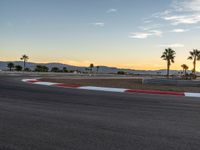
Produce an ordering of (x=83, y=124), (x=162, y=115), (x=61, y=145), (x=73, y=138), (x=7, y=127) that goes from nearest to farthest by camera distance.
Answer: (x=61, y=145) < (x=73, y=138) < (x=7, y=127) < (x=83, y=124) < (x=162, y=115)

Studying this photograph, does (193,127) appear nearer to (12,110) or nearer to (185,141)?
(185,141)

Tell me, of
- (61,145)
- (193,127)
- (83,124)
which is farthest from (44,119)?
(193,127)

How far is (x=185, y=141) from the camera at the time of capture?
5633mm

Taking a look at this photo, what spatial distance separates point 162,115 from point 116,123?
6.29 ft

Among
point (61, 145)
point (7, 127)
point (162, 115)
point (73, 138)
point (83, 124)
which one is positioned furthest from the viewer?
point (162, 115)

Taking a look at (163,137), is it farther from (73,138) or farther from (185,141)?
(73,138)

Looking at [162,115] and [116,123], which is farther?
[162,115]

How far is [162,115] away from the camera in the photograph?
866 cm

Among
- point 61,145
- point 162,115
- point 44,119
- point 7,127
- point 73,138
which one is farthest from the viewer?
point 162,115

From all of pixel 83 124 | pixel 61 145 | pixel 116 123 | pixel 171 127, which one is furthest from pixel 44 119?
pixel 171 127

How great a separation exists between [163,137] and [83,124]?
189cm

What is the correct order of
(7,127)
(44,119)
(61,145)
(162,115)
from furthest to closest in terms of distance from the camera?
1. (162,115)
2. (44,119)
3. (7,127)
4. (61,145)

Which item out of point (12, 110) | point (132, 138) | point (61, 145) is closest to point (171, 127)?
point (132, 138)

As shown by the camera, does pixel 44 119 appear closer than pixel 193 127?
No
